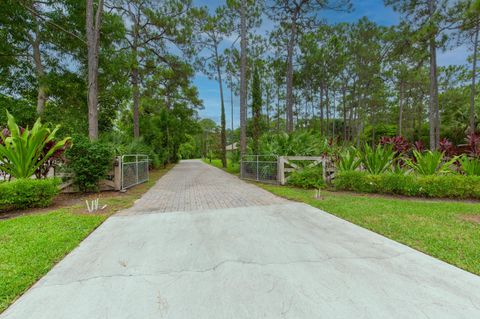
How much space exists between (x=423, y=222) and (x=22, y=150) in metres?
8.59

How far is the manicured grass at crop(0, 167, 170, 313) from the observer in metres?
2.31

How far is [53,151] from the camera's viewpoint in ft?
19.5

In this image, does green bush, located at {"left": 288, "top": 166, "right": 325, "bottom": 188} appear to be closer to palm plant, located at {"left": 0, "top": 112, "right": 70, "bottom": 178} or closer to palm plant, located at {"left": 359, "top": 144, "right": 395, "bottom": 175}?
palm plant, located at {"left": 359, "top": 144, "right": 395, "bottom": 175}

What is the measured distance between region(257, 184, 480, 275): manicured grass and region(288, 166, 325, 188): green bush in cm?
158

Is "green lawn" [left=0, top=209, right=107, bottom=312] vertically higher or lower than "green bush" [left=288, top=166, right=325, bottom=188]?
lower

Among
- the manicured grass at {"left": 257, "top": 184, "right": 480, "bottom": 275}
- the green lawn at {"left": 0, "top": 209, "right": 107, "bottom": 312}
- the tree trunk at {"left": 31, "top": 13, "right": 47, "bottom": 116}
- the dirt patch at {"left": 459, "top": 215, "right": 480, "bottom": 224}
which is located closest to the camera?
the green lawn at {"left": 0, "top": 209, "right": 107, "bottom": 312}

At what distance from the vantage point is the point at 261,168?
10.0 m

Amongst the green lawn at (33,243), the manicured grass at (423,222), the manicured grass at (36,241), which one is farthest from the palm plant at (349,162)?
the green lawn at (33,243)

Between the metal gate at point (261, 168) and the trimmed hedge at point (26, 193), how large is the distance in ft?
22.5

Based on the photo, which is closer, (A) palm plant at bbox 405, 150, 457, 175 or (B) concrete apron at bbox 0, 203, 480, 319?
(B) concrete apron at bbox 0, 203, 480, 319

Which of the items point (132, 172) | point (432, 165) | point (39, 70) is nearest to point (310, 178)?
point (432, 165)

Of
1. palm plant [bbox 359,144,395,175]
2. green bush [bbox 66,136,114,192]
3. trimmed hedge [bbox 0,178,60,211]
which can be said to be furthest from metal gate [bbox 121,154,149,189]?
palm plant [bbox 359,144,395,175]

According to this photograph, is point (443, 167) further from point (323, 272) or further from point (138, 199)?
point (138, 199)

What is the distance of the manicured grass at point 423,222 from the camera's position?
2.97m
